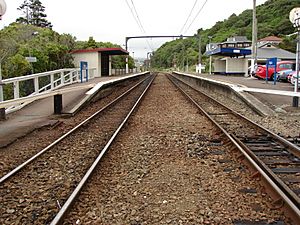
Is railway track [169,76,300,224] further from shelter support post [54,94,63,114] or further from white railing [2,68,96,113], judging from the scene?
white railing [2,68,96,113]

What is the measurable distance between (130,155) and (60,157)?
131 centimetres

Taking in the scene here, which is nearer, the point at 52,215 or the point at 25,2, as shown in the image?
the point at 52,215

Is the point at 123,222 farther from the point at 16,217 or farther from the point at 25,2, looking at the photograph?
the point at 25,2

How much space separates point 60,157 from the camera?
22.2 ft

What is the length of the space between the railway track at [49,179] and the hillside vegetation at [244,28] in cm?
7649

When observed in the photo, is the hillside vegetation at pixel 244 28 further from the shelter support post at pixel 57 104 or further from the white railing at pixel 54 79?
the shelter support post at pixel 57 104

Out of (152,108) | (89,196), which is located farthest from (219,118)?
(89,196)

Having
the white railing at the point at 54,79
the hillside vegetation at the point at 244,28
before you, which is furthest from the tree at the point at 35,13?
the white railing at the point at 54,79

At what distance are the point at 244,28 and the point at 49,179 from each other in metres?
122

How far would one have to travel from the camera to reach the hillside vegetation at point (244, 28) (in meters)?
103

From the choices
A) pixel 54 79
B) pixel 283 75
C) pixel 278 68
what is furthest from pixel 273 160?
pixel 278 68

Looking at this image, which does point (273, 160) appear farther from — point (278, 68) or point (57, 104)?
point (278, 68)

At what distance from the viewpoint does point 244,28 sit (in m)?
119

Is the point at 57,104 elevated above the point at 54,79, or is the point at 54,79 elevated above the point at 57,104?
the point at 54,79
